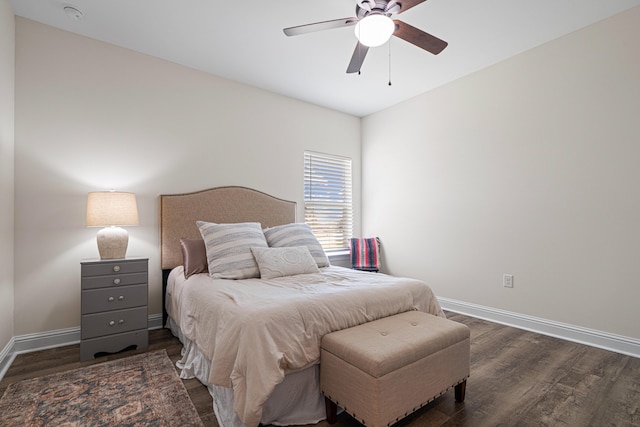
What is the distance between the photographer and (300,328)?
1.62 meters

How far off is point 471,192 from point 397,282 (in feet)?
6.10

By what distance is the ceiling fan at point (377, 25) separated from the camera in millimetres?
1920

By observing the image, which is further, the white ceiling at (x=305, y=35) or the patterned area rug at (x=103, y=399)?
the white ceiling at (x=305, y=35)

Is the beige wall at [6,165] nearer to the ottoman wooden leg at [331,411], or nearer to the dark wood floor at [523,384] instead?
the dark wood floor at [523,384]

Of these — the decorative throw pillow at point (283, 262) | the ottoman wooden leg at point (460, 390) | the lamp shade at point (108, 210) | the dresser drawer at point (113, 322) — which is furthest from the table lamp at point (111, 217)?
the ottoman wooden leg at point (460, 390)

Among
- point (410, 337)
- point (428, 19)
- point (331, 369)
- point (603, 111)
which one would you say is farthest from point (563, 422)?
point (428, 19)

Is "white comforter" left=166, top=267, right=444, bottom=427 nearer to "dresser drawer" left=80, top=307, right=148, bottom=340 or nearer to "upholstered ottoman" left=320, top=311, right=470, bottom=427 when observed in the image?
"upholstered ottoman" left=320, top=311, right=470, bottom=427

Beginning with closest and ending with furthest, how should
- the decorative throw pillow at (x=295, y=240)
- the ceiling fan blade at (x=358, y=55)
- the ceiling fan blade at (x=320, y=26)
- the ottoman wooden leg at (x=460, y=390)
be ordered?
the ottoman wooden leg at (x=460, y=390) → the ceiling fan blade at (x=320, y=26) → the ceiling fan blade at (x=358, y=55) → the decorative throw pillow at (x=295, y=240)

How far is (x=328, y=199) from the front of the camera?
4500mm

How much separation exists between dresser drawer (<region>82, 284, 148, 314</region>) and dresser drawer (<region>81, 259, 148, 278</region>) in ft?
0.42

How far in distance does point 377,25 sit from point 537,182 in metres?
2.21

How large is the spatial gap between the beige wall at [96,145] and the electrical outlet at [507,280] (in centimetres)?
291

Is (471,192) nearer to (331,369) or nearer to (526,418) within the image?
(526,418)

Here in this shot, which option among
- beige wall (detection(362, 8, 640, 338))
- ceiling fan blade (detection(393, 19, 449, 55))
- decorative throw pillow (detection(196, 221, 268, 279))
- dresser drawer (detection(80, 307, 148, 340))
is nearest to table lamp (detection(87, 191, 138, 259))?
dresser drawer (detection(80, 307, 148, 340))
